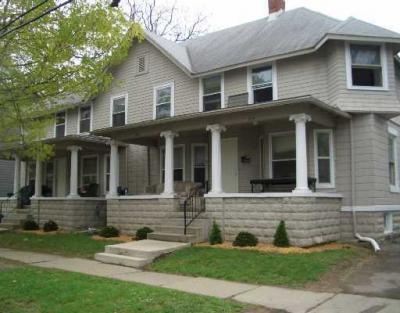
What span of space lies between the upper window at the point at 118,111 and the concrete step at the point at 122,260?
9117 millimetres

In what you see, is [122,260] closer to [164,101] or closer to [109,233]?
[109,233]

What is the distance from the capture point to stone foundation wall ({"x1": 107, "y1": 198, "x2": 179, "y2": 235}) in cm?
1588

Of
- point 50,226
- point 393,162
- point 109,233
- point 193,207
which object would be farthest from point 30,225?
point 393,162

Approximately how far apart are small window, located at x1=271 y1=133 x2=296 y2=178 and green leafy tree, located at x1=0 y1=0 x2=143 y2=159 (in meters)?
5.84

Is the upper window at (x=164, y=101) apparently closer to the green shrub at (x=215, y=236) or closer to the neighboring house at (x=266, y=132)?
the neighboring house at (x=266, y=132)

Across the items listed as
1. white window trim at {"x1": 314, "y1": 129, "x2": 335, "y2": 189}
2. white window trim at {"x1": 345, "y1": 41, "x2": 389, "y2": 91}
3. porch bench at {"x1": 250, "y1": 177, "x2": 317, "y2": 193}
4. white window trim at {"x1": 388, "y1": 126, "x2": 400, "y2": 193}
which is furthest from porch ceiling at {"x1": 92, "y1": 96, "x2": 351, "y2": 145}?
white window trim at {"x1": 388, "y1": 126, "x2": 400, "y2": 193}

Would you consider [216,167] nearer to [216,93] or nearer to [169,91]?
[216,93]

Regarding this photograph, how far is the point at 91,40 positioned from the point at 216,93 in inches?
248

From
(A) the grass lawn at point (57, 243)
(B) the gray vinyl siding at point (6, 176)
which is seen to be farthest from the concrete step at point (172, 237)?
(B) the gray vinyl siding at point (6, 176)

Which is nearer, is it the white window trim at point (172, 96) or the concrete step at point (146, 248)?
the concrete step at point (146, 248)

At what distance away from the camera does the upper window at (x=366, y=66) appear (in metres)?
15.0

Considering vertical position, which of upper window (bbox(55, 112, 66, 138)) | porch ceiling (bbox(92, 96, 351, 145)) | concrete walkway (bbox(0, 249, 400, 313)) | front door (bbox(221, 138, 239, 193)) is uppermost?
upper window (bbox(55, 112, 66, 138))

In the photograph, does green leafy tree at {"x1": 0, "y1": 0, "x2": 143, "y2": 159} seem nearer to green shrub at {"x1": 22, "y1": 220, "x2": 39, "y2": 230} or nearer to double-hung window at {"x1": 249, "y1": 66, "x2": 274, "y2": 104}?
double-hung window at {"x1": 249, "y1": 66, "x2": 274, "y2": 104}

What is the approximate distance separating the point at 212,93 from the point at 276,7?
5.14 m
